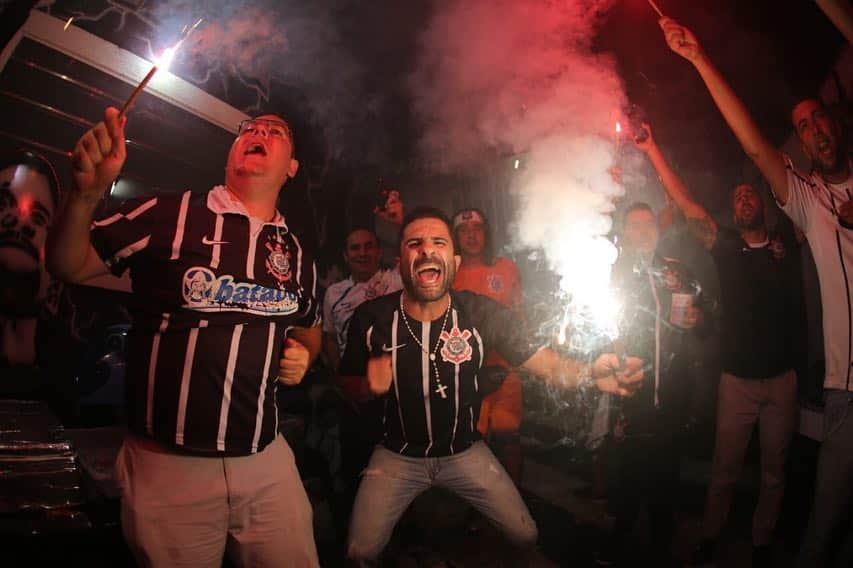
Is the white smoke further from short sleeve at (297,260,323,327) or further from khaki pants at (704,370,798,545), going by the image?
short sleeve at (297,260,323,327)

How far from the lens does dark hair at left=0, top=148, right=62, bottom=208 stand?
10.5 ft

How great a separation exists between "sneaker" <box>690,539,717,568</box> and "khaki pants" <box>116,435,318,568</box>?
2735 millimetres

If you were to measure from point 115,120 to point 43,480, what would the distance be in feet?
6.64

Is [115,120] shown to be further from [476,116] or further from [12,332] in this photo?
[476,116]

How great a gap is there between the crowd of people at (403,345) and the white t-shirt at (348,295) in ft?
0.07

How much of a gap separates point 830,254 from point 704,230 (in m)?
0.79

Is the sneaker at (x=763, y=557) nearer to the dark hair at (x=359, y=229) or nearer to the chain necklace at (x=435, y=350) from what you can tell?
the chain necklace at (x=435, y=350)

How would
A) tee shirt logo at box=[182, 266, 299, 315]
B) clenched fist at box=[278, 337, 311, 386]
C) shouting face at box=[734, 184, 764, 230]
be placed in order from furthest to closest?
1. shouting face at box=[734, 184, 764, 230]
2. clenched fist at box=[278, 337, 311, 386]
3. tee shirt logo at box=[182, 266, 299, 315]

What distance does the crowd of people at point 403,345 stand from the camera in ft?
7.09

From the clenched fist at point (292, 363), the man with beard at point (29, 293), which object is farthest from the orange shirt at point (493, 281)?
the man with beard at point (29, 293)

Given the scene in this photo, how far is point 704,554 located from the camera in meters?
3.47

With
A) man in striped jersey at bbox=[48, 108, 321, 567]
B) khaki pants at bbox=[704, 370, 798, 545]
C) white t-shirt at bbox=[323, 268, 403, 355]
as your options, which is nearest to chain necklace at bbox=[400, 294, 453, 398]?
man in striped jersey at bbox=[48, 108, 321, 567]

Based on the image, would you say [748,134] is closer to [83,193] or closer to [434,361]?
[434,361]

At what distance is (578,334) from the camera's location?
4.35 metres
